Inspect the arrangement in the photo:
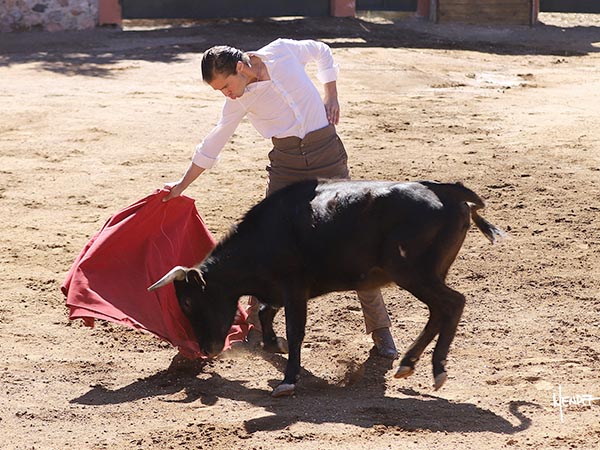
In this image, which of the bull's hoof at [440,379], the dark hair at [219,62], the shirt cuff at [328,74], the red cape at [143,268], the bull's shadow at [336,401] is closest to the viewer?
the bull's shadow at [336,401]

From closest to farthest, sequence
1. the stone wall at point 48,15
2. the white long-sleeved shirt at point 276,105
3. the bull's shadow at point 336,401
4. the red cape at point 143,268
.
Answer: the bull's shadow at point 336,401 < the white long-sleeved shirt at point 276,105 < the red cape at point 143,268 < the stone wall at point 48,15

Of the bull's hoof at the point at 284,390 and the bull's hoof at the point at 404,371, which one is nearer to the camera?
the bull's hoof at the point at 404,371

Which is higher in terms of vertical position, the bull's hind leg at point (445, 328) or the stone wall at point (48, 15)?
the stone wall at point (48, 15)

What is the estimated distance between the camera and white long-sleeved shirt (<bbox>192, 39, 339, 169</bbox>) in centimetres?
562

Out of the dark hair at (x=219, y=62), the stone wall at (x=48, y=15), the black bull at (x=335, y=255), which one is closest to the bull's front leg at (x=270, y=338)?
the black bull at (x=335, y=255)

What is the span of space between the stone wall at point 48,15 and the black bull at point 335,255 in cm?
1295

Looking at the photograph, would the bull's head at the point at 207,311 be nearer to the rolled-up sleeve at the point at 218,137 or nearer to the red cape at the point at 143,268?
the red cape at the point at 143,268

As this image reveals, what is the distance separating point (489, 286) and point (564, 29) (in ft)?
44.0

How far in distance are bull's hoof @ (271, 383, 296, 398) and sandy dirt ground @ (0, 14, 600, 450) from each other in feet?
0.11

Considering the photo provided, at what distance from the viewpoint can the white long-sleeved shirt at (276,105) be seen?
562 centimetres

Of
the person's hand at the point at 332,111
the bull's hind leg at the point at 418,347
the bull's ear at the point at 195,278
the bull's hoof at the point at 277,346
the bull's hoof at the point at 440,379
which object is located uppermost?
the person's hand at the point at 332,111

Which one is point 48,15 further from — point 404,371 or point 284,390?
point 404,371

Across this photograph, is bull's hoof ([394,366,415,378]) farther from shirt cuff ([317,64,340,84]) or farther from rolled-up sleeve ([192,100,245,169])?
shirt cuff ([317,64,340,84])

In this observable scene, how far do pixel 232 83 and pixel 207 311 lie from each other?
119cm
